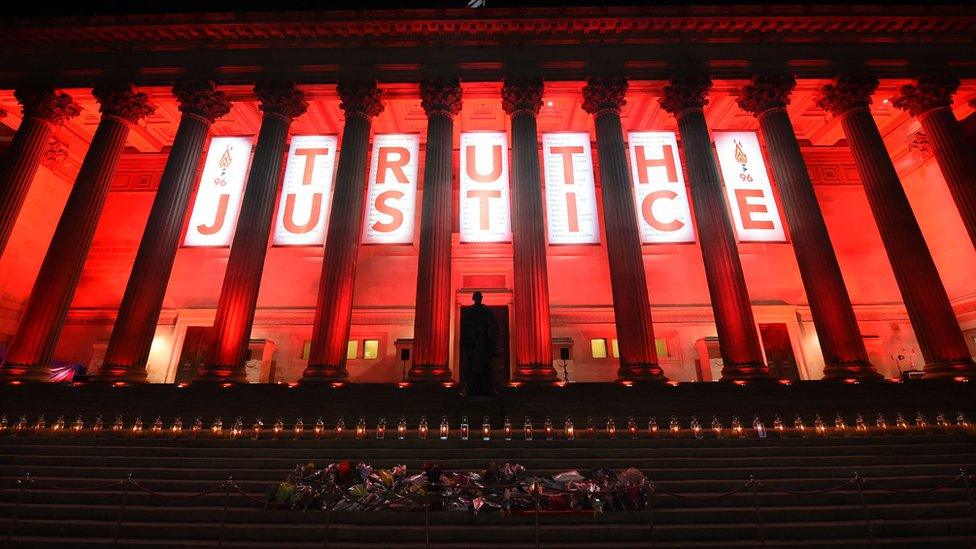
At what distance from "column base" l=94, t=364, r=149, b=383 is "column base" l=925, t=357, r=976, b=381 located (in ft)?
70.3

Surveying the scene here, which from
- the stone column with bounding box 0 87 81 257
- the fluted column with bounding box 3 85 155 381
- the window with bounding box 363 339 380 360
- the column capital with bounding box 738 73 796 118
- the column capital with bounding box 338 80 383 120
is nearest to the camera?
the fluted column with bounding box 3 85 155 381

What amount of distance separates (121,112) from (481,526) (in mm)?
18507

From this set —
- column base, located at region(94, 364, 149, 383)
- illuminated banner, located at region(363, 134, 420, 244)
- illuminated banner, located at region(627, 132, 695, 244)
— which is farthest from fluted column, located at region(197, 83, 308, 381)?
illuminated banner, located at region(627, 132, 695, 244)

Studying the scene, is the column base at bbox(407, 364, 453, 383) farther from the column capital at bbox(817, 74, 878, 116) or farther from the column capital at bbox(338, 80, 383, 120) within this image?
the column capital at bbox(817, 74, 878, 116)

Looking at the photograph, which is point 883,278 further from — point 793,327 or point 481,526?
point 481,526

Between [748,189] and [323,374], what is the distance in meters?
13.7

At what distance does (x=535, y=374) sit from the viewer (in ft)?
42.3

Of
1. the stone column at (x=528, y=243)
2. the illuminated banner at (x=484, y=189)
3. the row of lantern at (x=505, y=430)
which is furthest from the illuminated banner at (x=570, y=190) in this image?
the row of lantern at (x=505, y=430)

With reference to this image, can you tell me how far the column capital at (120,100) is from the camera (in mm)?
16297

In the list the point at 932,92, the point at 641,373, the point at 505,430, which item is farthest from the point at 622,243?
the point at 932,92

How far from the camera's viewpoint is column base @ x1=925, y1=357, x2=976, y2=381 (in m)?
12.4

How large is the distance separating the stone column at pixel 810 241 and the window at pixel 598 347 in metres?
7.13

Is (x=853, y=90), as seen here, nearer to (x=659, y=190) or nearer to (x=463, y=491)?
(x=659, y=190)

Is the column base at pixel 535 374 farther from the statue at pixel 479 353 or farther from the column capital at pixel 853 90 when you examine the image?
the column capital at pixel 853 90
